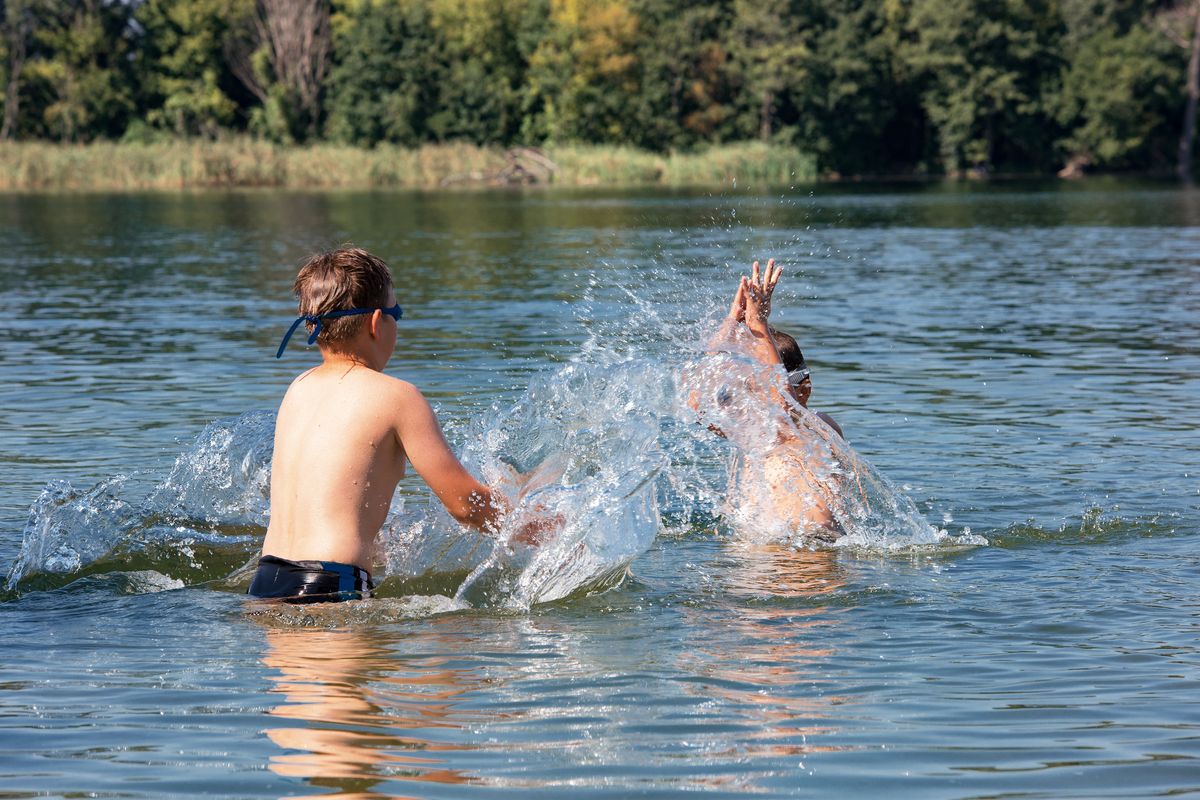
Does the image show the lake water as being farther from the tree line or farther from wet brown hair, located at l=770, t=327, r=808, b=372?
the tree line

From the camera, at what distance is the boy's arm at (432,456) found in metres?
5.83

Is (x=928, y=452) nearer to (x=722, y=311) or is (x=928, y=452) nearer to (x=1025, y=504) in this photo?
(x=1025, y=504)

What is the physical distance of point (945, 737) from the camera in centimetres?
520

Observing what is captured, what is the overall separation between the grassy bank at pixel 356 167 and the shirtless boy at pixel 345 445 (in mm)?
58255

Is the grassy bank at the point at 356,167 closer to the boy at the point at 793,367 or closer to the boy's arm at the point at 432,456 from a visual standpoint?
the boy at the point at 793,367

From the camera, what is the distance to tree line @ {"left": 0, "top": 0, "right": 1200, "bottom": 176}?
81.5 metres

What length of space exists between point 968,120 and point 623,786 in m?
79.7

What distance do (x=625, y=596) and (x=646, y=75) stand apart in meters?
77.1

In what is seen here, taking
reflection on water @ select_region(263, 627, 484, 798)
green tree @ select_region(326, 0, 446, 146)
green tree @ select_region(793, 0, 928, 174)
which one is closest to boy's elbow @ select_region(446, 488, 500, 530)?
reflection on water @ select_region(263, 627, 484, 798)

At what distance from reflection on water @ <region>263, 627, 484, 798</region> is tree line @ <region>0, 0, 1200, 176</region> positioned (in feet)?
246

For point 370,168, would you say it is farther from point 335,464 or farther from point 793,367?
point 335,464

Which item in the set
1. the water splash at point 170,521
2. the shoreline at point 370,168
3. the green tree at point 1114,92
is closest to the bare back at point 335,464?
the water splash at point 170,521

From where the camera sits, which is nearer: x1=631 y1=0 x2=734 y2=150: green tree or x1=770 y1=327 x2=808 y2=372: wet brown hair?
x1=770 y1=327 x2=808 y2=372: wet brown hair

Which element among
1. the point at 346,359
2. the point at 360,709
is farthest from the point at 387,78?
the point at 360,709
